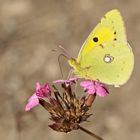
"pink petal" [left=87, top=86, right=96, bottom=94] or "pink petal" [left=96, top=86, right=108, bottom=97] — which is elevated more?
"pink petal" [left=87, top=86, right=96, bottom=94]

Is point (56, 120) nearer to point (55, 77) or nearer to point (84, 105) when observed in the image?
point (84, 105)

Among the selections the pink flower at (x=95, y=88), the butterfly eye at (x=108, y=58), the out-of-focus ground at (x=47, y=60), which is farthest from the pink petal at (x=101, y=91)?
the out-of-focus ground at (x=47, y=60)

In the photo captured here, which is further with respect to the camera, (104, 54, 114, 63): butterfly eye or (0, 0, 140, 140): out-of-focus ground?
(0, 0, 140, 140): out-of-focus ground

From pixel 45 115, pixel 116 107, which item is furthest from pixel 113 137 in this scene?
pixel 45 115

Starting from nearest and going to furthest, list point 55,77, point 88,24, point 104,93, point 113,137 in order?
1. point 104,93
2. point 113,137
3. point 55,77
4. point 88,24

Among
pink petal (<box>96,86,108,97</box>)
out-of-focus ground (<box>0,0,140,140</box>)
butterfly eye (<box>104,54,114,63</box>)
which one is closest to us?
pink petal (<box>96,86,108,97</box>)

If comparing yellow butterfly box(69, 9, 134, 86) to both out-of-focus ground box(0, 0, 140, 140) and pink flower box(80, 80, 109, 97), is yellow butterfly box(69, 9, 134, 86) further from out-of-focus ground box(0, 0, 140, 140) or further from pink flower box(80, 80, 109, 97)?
out-of-focus ground box(0, 0, 140, 140)

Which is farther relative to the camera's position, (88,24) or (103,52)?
(88,24)

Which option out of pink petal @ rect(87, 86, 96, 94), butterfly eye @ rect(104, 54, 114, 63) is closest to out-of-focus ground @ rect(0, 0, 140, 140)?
butterfly eye @ rect(104, 54, 114, 63)
